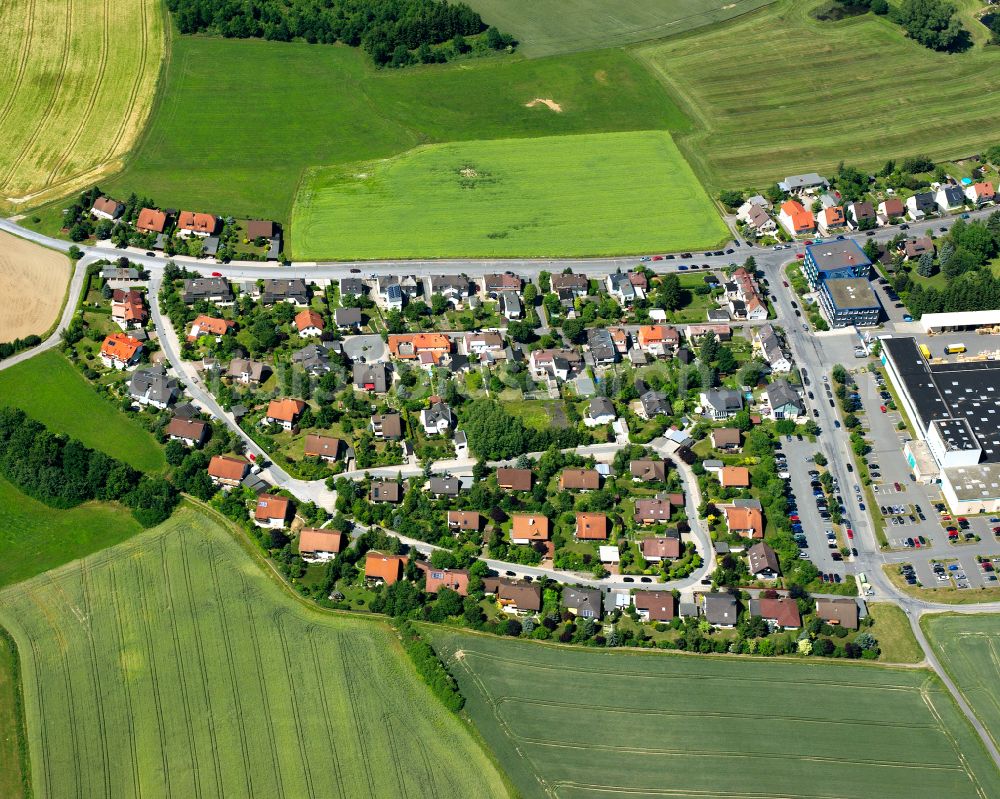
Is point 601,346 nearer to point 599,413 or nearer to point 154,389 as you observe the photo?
point 599,413

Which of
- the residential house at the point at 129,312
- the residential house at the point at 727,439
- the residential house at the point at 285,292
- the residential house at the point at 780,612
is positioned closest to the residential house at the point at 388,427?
the residential house at the point at 285,292

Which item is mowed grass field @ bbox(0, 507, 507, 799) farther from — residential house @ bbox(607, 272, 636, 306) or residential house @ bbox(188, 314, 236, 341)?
residential house @ bbox(607, 272, 636, 306)

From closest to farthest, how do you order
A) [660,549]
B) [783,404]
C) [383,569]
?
[383,569]
[660,549]
[783,404]

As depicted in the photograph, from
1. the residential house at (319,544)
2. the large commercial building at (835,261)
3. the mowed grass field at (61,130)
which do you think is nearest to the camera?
the residential house at (319,544)

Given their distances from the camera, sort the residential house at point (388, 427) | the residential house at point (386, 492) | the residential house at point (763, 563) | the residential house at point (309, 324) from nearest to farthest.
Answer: the residential house at point (763, 563) < the residential house at point (386, 492) < the residential house at point (388, 427) < the residential house at point (309, 324)

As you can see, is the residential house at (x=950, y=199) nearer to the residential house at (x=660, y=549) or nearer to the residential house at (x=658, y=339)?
the residential house at (x=658, y=339)

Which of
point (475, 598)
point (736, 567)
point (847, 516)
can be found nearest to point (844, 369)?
point (847, 516)

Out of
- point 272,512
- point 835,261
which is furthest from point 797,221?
point 272,512

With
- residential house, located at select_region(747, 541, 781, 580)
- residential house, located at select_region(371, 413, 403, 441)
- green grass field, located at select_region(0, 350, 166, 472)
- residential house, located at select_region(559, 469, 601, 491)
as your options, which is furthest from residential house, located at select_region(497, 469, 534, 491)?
green grass field, located at select_region(0, 350, 166, 472)
